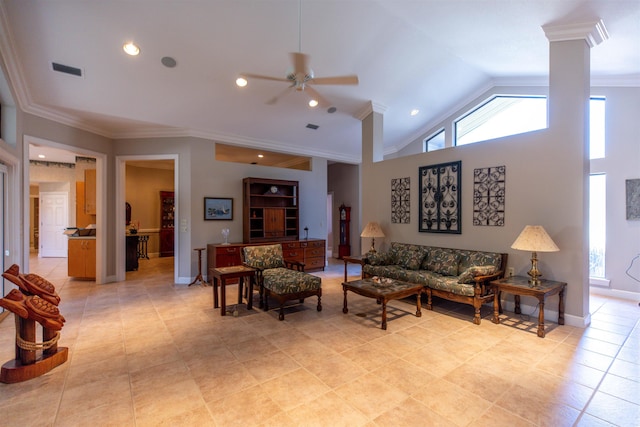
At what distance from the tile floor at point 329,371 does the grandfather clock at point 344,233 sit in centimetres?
489

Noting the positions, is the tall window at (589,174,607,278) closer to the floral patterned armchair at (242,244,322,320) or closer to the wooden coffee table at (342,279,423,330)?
the wooden coffee table at (342,279,423,330)

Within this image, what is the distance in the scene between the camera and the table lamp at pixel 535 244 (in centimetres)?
332

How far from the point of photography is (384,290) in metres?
3.58

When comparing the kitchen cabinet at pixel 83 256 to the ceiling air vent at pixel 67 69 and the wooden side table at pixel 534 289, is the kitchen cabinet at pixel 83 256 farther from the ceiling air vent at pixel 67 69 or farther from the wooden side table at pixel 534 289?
the wooden side table at pixel 534 289

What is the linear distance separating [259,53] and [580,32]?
13.2 ft

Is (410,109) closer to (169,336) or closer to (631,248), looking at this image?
(631,248)

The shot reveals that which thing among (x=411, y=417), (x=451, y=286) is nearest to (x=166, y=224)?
(x=451, y=286)

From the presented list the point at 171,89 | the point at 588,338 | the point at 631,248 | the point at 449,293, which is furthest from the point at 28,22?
the point at 631,248

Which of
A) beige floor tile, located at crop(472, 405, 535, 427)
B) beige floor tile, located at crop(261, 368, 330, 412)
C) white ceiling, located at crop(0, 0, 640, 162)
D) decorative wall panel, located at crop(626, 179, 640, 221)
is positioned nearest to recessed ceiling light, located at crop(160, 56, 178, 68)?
white ceiling, located at crop(0, 0, 640, 162)

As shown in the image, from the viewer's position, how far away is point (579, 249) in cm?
342

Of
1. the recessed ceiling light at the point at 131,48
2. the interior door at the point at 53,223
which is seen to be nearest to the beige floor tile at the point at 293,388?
the recessed ceiling light at the point at 131,48

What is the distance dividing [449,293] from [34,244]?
13.8m

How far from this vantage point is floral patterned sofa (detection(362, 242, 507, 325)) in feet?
11.9

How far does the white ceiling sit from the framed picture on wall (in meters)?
1.38
